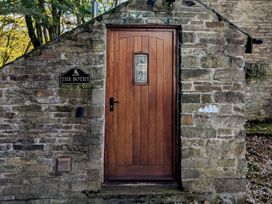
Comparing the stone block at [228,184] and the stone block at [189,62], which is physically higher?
the stone block at [189,62]

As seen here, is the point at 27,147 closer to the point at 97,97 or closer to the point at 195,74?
the point at 97,97

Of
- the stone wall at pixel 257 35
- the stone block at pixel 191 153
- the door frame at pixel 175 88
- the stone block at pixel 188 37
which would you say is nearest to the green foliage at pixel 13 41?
the stone wall at pixel 257 35

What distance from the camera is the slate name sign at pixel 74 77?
4398 millimetres

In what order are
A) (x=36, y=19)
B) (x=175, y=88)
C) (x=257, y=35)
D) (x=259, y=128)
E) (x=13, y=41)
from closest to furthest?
1. (x=175, y=88)
2. (x=36, y=19)
3. (x=259, y=128)
4. (x=257, y=35)
5. (x=13, y=41)

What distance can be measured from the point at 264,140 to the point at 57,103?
643 centimetres

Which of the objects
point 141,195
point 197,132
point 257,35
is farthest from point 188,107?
point 257,35

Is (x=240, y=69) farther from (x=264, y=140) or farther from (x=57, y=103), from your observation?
(x=264, y=140)

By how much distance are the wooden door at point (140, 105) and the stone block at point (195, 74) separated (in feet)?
0.72

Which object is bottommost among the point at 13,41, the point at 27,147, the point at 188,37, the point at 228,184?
the point at 228,184

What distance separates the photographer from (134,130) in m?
4.64

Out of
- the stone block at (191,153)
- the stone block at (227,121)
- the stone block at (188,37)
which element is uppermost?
the stone block at (188,37)

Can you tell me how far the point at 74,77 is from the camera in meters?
4.41

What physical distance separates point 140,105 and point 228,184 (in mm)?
1846

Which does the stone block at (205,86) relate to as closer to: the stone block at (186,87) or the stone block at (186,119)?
the stone block at (186,87)
